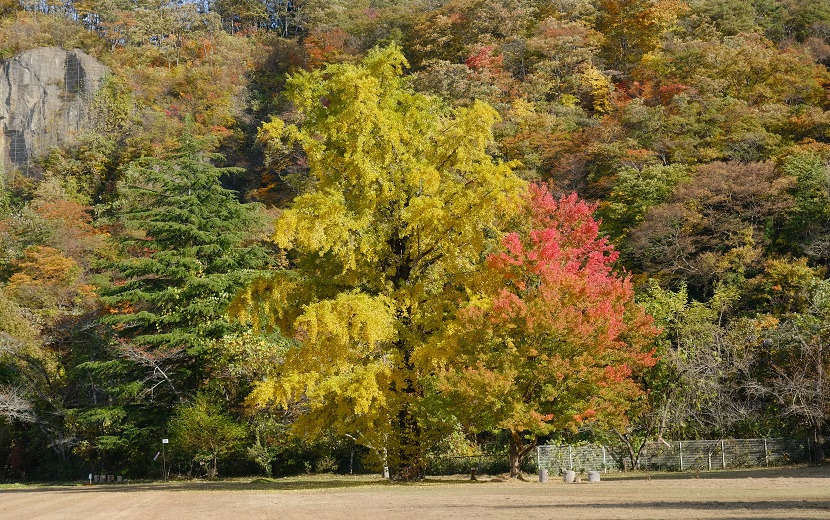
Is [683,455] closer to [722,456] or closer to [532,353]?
[722,456]

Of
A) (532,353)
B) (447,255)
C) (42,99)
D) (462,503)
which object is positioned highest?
(42,99)

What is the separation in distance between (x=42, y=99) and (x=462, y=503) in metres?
73.7

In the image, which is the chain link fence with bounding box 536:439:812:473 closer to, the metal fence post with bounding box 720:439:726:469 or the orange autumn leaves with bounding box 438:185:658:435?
the metal fence post with bounding box 720:439:726:469

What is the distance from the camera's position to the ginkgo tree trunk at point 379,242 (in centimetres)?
2088

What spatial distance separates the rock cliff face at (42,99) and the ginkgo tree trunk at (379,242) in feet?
190

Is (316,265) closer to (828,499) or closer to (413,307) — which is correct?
(413,307)

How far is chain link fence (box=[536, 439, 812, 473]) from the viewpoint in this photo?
27109mm

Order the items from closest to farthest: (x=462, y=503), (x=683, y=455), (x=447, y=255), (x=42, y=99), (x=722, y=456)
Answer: (x=462, y=503), (x=447, y=255), (x=722, y=456), (x=683, y=455), (x=42, y=99)

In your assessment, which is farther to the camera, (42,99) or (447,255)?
(42,99)

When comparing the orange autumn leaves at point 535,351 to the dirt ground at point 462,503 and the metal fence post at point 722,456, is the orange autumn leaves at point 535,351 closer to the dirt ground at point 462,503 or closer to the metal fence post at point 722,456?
the dirt ground at point 462,503

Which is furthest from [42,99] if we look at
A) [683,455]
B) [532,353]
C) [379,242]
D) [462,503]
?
[462,503]

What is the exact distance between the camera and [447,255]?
881 inches

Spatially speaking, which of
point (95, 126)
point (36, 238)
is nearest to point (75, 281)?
point (36, 238)

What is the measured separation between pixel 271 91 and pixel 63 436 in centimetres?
4637
